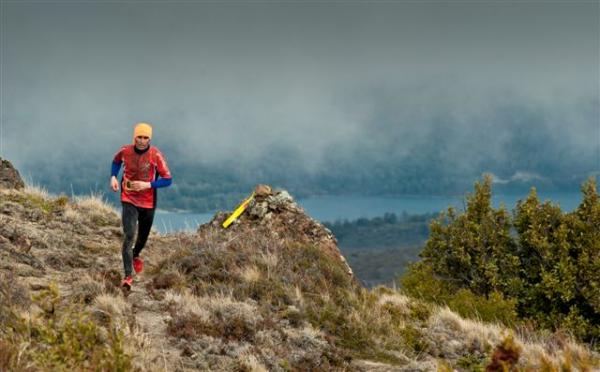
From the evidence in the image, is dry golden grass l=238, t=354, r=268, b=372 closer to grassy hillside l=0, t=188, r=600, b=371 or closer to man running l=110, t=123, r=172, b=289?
grassy hillside l=0, t=188, r=600, b=371

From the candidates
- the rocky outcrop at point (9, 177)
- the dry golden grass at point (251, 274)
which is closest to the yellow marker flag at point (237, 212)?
the dry golden grass at point (251, 274)

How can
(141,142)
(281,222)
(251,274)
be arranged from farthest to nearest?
(281,222)
(251,274)
(141,142)

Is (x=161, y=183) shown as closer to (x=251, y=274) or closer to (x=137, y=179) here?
(x=137, y=179)

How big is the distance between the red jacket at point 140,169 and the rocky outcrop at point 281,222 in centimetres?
589

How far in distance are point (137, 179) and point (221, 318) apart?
9.42 feet

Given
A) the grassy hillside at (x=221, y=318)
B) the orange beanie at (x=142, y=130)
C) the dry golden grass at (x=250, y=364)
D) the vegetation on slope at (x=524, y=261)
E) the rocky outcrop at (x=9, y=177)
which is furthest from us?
the rocky outcrop at (x=9, y=177)

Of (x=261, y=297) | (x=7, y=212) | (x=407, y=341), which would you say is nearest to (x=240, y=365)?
(x=261, y=297)

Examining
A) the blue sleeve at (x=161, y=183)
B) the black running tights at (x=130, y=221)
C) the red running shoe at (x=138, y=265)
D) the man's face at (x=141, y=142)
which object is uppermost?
the man's face at (x=141, y=142)

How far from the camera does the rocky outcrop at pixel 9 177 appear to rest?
23.6 metres

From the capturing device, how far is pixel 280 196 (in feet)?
62.7

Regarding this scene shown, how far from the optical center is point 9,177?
24.0m

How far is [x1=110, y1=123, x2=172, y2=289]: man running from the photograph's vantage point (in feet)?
38.2

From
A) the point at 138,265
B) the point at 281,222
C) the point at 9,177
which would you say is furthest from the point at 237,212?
the point at 9,177

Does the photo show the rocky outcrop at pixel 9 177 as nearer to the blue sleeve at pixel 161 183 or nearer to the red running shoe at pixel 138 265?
the red running shoe at pixel 138 265
